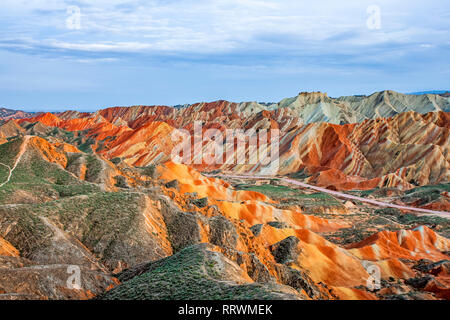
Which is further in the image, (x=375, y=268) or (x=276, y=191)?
(x=276, y=191)

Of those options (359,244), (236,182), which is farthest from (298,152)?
(359,244)

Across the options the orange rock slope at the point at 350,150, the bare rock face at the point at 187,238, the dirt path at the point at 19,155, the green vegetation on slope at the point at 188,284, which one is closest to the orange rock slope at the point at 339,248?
the bare rock face at the point at 187,238

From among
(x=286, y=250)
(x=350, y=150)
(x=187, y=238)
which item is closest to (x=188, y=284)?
(x=187, y=238)

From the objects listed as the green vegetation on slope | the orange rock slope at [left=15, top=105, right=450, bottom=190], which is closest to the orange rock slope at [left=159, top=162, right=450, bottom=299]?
the green vegetation on slope

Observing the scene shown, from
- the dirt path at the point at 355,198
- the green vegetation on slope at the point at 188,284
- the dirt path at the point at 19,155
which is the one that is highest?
the dirt path at the point at 19,155

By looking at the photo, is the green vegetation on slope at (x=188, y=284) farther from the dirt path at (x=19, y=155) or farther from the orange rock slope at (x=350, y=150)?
the orange rock slope at (x=350, y=150)

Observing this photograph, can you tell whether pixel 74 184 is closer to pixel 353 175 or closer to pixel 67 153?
pixel 67 153

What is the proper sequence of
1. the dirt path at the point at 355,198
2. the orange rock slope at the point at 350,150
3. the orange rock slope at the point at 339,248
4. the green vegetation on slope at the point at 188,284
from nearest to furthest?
the green vegetation on slope at the point at 188,284, the orange rock slope at the point at 339,248, the dirt path at the point at 355,198, the orange rock slope at the point at 350,150

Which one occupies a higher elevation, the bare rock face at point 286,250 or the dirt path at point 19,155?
the dirt path at point 19,155

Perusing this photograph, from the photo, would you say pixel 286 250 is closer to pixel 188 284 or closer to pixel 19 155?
pixel 188 284

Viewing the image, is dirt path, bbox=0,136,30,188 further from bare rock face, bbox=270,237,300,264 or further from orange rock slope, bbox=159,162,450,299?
bare rock face, bbox=270,237,300,264

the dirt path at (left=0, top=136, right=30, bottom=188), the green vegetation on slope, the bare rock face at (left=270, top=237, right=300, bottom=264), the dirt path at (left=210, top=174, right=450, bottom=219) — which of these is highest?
the dirt path at (left=0, top=136, right=30, bottom=188)
